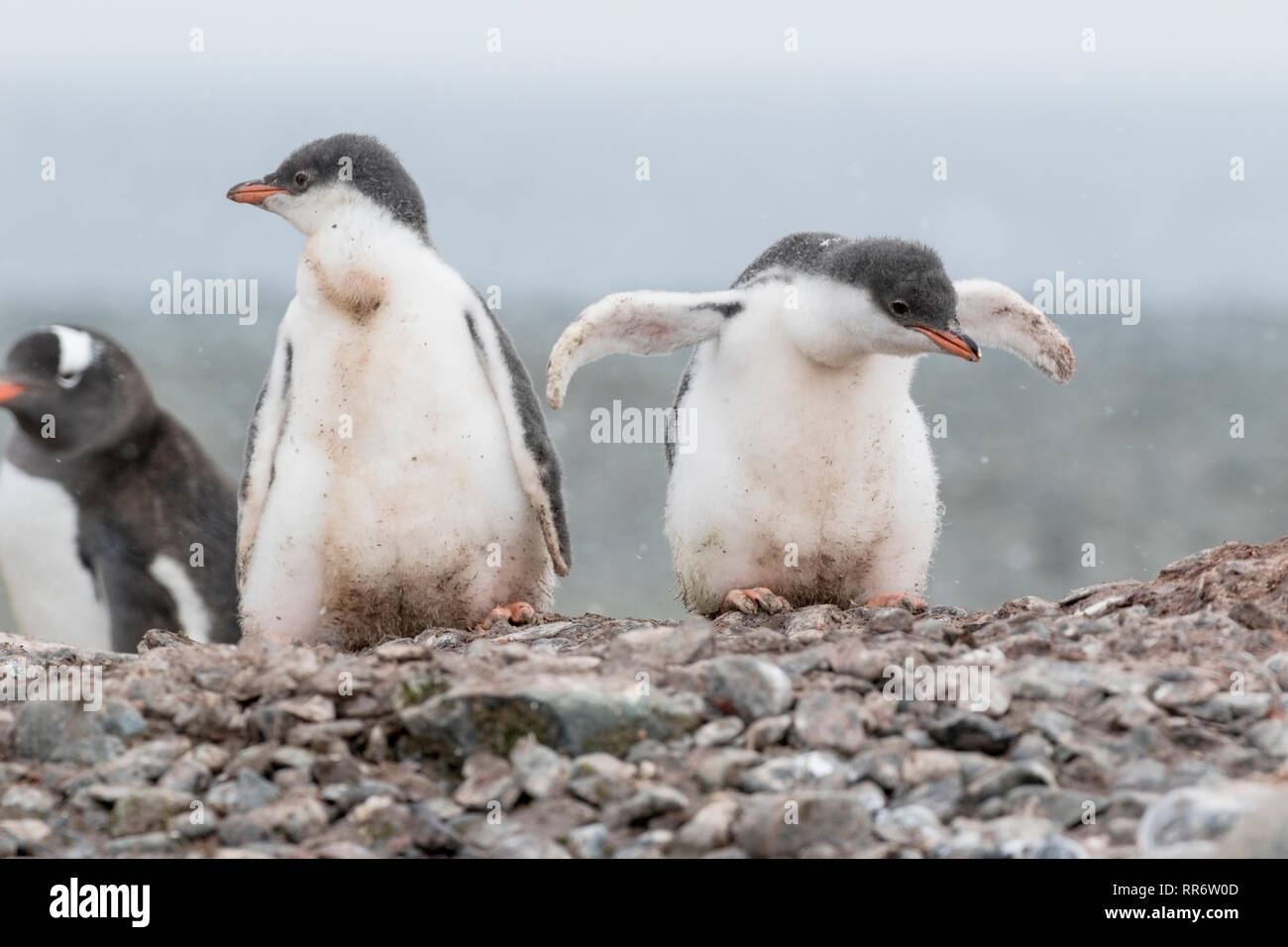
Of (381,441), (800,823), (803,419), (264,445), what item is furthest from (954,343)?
(800,823)

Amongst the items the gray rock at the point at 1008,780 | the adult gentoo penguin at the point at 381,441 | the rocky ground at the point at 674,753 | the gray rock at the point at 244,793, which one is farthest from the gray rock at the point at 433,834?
the adult gentoo penguin at the point at 381,441

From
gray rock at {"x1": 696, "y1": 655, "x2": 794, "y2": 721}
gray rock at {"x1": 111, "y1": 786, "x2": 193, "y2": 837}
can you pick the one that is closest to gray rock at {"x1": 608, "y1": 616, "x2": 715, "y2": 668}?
gray rock at {"x1": 696, "y1": 655, "x2": 794, "y2": 721}

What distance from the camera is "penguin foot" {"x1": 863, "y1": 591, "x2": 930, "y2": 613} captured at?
490 centimetres

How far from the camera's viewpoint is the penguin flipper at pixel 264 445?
5367 mm

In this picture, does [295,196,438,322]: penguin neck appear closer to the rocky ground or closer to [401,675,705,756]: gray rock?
the rocky ground

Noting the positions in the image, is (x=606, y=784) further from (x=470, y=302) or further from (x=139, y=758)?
(x=470, y=302)

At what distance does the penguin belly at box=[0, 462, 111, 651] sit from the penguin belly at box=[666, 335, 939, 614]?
7.72 feet

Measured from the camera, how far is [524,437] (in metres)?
5.29

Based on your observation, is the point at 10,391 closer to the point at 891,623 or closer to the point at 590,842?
the point at 891,623

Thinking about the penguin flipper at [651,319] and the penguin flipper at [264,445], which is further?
the penguin flipper at [264,445]

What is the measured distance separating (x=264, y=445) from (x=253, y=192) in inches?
29.5

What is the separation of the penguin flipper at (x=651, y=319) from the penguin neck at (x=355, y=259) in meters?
0.57

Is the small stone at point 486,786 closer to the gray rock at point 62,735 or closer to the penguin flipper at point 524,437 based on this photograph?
the gray rock at point 62,735
